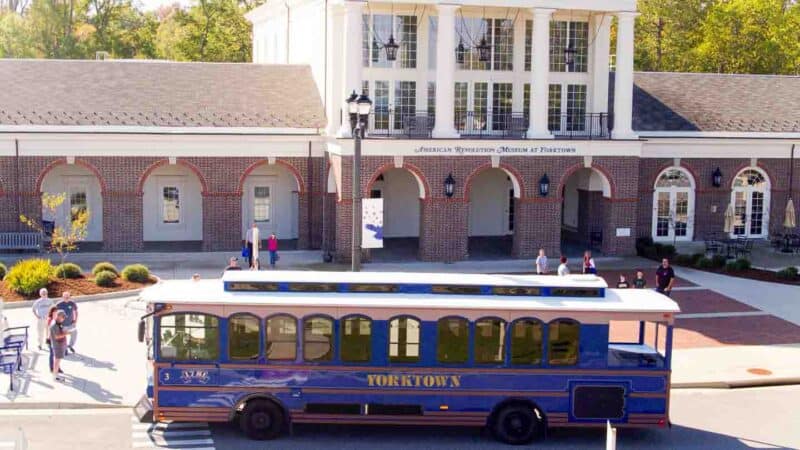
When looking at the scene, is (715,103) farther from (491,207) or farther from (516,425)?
(516,425)

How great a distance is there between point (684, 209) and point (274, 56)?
2051 centimetres

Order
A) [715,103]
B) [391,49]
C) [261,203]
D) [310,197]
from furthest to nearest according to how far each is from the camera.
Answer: [715,103] < [261,203] < [310,197] < [391,49]

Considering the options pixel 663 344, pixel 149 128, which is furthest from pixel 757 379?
pixel 149 128

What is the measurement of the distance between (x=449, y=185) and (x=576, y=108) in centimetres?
688

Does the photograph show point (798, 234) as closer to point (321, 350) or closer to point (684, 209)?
point (684, 209)

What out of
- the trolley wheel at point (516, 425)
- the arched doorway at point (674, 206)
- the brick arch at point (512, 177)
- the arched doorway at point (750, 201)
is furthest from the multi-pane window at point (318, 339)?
the arched doorway at point (750, 201)

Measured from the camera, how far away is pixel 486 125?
3878cm

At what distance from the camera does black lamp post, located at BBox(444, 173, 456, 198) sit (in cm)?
3583

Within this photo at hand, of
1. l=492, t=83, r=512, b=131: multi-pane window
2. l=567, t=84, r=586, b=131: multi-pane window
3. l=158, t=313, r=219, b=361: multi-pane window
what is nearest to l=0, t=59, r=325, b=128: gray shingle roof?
l=492, t=83, r=512, b=131: multi-pane window

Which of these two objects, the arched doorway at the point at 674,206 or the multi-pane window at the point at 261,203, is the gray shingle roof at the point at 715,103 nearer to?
the arched doorway at the point at 674,206

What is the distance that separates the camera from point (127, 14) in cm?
8094

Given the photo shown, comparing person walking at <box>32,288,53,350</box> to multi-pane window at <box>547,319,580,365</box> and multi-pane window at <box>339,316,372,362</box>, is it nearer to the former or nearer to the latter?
multi-pane window at <box>339,316,372,362</box>

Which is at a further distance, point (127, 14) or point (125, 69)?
point (127, 14)

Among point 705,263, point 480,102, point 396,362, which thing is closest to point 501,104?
point 480,102
